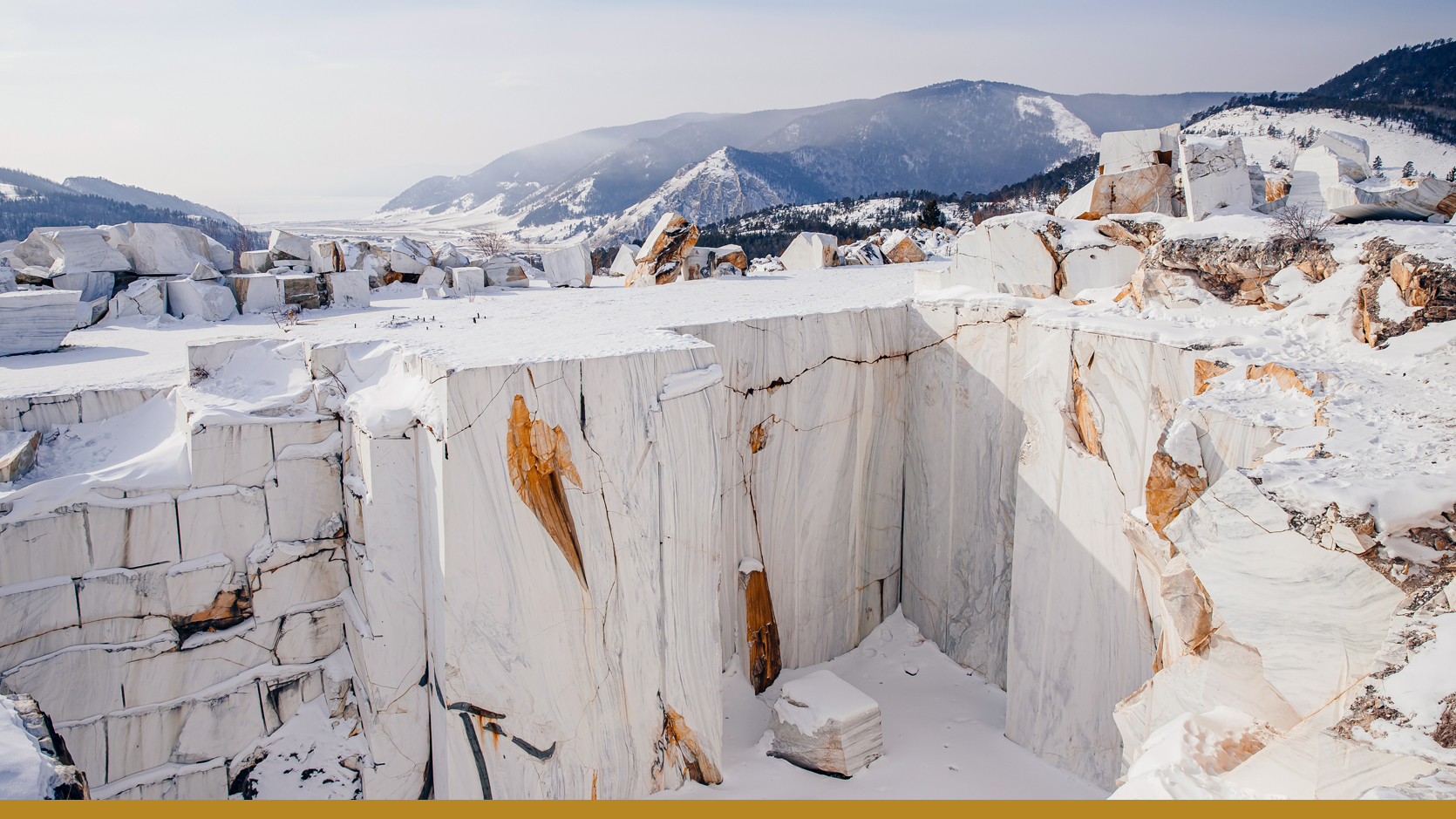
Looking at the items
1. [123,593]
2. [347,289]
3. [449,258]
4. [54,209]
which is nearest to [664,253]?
[449,258]

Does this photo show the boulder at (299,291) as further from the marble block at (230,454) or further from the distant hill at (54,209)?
the distant hill at (54,209)

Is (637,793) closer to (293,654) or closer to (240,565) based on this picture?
(293,654)

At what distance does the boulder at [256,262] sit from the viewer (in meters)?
6.61

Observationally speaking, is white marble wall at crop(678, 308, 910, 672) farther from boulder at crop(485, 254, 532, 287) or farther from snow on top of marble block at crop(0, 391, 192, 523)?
boulder at crop(485, 254, 532, 287)

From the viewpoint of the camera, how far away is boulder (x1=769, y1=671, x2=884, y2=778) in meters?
3.59

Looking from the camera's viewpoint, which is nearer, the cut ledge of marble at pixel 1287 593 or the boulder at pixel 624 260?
the cut ledge of marble at pixel 1287 593

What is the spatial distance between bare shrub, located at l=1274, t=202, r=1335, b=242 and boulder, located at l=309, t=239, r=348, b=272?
719 cm

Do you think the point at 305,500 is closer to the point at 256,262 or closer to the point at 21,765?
the point at 21,765

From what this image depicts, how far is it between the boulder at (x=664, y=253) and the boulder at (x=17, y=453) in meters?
5.03

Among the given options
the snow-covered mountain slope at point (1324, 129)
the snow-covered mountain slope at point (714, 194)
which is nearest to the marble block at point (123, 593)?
the snow-covered mountain slope at point (1324, 129)

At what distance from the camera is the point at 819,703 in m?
3.70

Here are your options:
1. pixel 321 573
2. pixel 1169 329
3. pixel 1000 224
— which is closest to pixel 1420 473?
pixel 1169 329

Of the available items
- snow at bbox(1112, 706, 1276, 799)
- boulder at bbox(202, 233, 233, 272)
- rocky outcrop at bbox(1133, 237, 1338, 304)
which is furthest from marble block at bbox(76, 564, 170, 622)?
rocky outcrop at bbox(1133, 237, 1338, 304)

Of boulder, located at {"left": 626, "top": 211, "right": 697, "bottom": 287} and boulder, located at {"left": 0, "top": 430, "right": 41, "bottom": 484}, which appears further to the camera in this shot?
boulder, located at {"left": 626, "top": 211, "right": 697, "bottom": 287}
